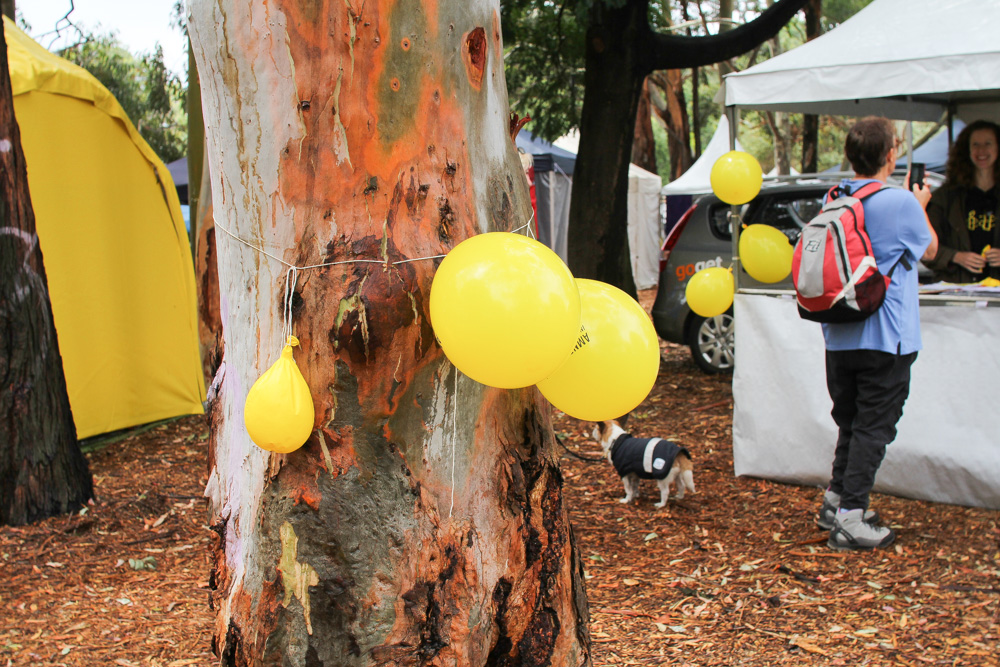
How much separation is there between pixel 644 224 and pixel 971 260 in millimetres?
13744

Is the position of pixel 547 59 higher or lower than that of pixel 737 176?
higher

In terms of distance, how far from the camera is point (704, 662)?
3.21 meters

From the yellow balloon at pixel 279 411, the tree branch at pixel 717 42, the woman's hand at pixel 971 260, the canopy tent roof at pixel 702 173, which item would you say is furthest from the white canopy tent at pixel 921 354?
the canopy tent roof at pixel 702 173

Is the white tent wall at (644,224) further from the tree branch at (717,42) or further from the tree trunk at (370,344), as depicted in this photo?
the tree trunk at (370,344)

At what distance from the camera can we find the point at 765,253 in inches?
198

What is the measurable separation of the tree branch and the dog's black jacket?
4.35 m

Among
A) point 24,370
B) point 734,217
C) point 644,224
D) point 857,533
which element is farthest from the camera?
point 644,224

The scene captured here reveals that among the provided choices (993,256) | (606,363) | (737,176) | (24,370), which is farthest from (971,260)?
(24,370)

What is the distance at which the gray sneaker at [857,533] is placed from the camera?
13.7 feet

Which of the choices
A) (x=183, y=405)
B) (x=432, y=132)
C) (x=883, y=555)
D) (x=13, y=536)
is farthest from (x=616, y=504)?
(x=183, y=405)

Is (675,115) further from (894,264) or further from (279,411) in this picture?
(279,411)

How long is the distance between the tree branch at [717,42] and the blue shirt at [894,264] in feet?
14.0

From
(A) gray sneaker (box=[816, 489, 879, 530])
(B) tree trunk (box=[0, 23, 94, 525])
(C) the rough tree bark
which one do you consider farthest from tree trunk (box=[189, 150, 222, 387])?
(A) gray sneaker (box=[816, 489, 879, 530])

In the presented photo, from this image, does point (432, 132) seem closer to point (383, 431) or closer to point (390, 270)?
point (390, 270)
